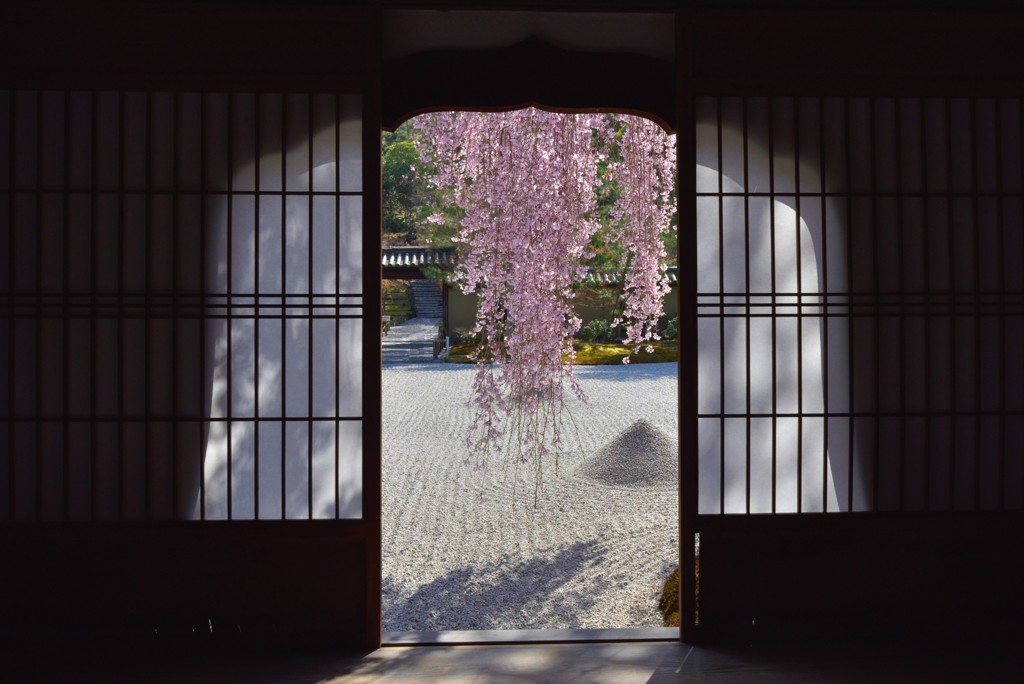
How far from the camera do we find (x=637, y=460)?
7.15 metres

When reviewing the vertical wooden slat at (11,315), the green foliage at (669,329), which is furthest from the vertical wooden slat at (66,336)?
the green foliage at (669,329)

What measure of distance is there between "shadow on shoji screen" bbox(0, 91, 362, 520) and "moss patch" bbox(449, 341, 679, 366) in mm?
11761

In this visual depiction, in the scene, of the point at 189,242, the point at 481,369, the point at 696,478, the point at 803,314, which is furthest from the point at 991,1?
the point at 481,369

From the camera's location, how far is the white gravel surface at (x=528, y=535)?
4.79 meters

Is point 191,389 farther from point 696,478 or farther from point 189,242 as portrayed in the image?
point 696,478

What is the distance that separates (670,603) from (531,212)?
2.62 metres

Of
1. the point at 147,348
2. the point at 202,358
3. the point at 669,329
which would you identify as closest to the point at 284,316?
the point at 202,358

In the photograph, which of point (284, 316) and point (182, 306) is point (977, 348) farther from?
point (182, 306)

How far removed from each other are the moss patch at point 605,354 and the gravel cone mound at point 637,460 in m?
7.11

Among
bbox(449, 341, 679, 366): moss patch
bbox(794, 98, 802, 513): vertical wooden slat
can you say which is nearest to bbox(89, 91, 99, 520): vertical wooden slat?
bbox(794, 98, 802, 513): vertical wooden slat

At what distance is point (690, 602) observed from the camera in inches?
111

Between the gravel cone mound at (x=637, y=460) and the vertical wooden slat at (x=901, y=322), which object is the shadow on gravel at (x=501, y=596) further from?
the vertical wooden slat at (x=901, y=322)

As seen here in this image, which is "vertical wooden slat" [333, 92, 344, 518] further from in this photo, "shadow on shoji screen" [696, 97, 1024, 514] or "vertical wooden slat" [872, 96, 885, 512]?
"vertical wooden slat" [872, 96, 885, 512]

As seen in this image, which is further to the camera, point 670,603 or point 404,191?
point 404,191
